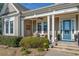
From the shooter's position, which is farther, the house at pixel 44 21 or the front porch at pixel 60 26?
the front porch at pixel 60 26

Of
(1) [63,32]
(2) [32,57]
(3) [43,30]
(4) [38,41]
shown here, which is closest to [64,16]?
(1) [63,32]

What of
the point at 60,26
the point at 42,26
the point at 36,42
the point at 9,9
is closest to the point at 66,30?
the point at 60,26

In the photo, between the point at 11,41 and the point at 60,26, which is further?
the point at 60,26

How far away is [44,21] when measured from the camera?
2491 centimetres

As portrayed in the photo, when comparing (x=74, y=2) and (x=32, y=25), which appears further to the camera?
(x=32, y=25)

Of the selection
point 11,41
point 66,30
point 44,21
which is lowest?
point 11,41

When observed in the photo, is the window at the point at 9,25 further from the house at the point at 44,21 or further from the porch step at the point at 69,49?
the porch step at the point at 69,49

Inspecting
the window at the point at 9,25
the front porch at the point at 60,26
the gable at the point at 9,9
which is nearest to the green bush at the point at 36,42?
the front porch at the point at 60,26

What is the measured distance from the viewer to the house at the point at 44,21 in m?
19.4

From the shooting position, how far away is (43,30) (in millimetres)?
24906

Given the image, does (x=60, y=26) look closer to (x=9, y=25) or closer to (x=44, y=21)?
(x=44, y=21)

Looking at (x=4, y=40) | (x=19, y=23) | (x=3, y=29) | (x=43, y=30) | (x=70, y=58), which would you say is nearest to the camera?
(x=70, y=58)

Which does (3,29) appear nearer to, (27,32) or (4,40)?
(27,32)

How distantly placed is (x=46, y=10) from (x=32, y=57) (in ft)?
24.2
